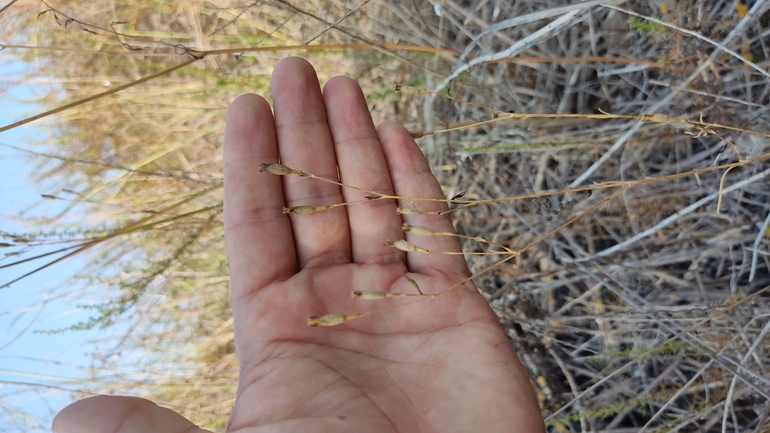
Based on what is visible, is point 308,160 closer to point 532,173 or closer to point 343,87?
point 343,87

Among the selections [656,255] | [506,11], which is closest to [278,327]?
[656,255]

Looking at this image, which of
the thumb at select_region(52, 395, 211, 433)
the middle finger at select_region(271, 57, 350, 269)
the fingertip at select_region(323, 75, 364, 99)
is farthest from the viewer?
the fingertip at select_region(323, 75, 364, 99)

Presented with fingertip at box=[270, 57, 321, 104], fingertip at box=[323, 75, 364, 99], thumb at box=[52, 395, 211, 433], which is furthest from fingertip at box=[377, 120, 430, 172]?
thumb at box=[52, 395, 211, 433]

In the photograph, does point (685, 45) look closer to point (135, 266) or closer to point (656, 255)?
point (656, 255)

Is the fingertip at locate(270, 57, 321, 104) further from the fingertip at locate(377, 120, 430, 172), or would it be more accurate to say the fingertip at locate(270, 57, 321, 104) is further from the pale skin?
the fingertip at locate(377, 120, 430, 172)

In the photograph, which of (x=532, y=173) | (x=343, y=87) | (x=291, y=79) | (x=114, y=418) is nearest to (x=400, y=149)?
(x=343, y=87)

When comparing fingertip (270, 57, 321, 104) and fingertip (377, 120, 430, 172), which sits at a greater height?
fingertip (270, 57, 321, 104)

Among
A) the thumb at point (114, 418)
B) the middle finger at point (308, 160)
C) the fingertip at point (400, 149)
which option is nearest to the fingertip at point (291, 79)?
the middle finger at point (308, 160)

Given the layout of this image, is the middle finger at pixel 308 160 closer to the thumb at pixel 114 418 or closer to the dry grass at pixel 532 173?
the dry grass at pixel 532 173
